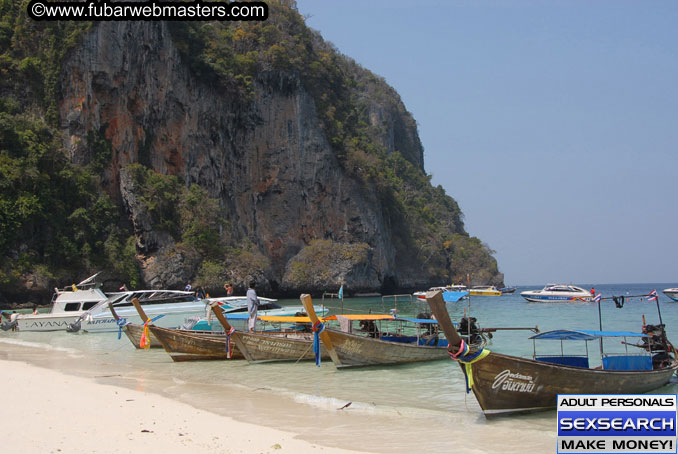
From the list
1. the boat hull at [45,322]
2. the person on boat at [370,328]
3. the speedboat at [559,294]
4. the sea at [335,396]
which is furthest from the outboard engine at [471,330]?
the speedboat at [559,294]

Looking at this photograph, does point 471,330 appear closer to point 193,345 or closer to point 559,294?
point 193,345

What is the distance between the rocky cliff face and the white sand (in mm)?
34936

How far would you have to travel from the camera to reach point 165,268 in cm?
4462

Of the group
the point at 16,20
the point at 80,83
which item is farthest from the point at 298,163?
the point at 16,20

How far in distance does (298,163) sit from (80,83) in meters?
21.9

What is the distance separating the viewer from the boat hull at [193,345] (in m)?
16.4

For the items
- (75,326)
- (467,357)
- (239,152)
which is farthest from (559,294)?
(467,357)

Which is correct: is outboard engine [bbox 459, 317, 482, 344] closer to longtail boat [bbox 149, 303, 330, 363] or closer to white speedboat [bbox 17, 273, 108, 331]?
longtail boat [bbox 149, 303, 330, 363]

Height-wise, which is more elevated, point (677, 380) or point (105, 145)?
point (105, 145)

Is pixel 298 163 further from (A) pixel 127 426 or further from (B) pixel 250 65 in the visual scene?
(A) pixel 127 426

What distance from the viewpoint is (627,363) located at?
12695 millimetres

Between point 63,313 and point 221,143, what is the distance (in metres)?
30.7

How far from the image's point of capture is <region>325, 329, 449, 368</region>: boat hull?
585 inches

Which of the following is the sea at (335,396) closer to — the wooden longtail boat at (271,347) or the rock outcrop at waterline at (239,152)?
the wooden longtail boat at (271,347)
